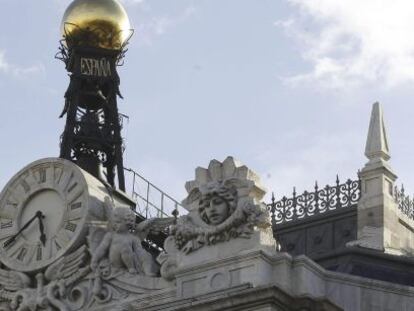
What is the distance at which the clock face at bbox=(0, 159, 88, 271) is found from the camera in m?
55.0

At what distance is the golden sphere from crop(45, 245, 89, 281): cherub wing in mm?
17451

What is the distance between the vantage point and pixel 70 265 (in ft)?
179

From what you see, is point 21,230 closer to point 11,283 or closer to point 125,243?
point 11,283

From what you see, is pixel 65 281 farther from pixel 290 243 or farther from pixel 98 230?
pixel 290 243

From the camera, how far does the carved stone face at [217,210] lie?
51594 millimetres

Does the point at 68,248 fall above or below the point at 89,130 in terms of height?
below

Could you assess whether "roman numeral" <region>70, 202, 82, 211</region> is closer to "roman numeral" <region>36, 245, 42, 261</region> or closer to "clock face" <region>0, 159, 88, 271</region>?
"clock face" <region>0, 159, 88, 271</region>

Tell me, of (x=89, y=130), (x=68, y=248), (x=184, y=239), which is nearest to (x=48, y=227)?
(x=68, y=248)

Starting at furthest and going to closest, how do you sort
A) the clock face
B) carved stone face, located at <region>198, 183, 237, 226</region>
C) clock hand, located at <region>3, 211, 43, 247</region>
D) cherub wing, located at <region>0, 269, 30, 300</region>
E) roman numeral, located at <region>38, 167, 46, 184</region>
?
roman numeral, located at <region>38, 167, 46, 184</region>
clock hand, located at <region>3, 211, 43, 247</region>
cherub wing, located at <region>0, 269, 30, 300</region>
the clock face
carved stone face, located at <region>198, 183, 237, 226</region>

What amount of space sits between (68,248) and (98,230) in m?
0.93

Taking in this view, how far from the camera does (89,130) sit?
70.6 m

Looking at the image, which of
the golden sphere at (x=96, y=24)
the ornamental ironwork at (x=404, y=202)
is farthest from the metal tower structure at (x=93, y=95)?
the ornamental ironwork at (x=404, y=202)

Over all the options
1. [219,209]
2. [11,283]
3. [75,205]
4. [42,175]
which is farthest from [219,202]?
[11,283]

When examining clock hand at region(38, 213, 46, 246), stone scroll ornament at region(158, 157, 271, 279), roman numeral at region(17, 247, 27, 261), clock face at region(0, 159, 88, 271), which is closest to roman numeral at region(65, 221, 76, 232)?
clock face at region(0, 159, 88, 271)
